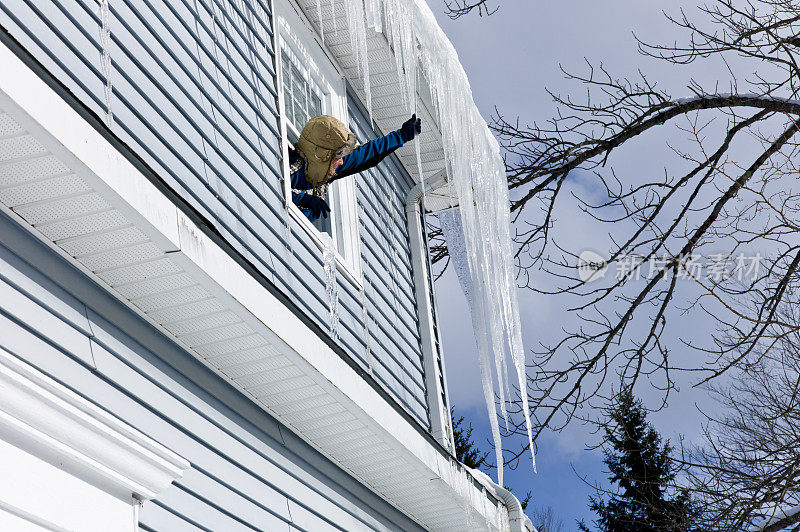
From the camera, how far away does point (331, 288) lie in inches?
210

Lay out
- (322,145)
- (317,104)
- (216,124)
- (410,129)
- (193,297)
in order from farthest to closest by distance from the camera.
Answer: (317,104), (410,129), (322,145), (216,124), (193,297)

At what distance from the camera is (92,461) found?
2758mm

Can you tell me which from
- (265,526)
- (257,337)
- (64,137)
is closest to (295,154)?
(257,337)

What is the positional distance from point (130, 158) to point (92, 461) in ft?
3.32

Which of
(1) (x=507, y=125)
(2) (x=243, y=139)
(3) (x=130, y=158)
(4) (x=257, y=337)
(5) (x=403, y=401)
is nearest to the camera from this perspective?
(3) (x=130, y=158)

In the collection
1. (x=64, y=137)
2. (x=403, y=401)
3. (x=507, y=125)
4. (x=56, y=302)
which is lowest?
(x=56, y=302)

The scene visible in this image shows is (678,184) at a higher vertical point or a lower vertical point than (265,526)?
higher

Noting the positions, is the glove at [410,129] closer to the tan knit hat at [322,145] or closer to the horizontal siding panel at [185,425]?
the tan knit hat at [322,145]

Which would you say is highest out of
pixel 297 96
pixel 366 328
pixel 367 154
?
pixel 297 96

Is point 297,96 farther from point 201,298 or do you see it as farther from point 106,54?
point 201,298

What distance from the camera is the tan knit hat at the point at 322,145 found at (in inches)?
208

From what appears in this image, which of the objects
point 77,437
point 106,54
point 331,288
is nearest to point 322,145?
point 331,288

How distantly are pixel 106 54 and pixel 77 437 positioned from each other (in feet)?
5.49

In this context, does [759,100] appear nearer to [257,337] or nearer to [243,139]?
[243,139]
